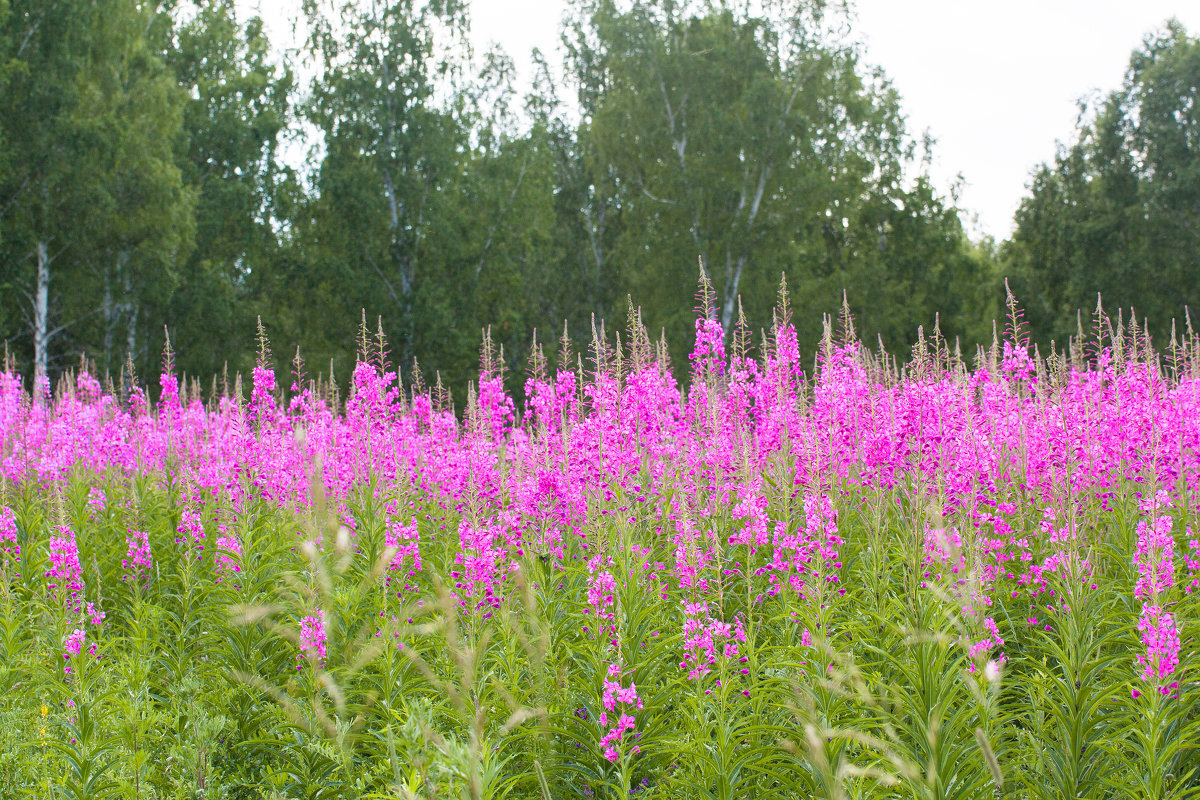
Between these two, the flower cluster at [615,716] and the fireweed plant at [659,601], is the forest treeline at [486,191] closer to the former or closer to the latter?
the fireweed plant at [659,601]

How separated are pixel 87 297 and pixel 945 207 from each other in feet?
104

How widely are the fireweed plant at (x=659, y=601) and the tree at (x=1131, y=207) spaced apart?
29174 millimetres

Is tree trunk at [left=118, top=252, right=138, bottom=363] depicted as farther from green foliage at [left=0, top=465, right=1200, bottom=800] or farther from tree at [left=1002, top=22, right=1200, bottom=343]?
tree at [left=1002, top=22, right=1200, bottom=343]

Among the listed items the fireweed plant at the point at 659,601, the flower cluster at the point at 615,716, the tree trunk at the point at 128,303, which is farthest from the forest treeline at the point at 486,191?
the flower cluster at the point at 615,716

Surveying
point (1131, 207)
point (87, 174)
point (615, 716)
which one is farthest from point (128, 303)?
point (1131, 207)

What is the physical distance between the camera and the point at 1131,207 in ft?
111

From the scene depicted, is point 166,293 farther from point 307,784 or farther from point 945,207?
point 945,207

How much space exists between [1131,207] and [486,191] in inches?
945

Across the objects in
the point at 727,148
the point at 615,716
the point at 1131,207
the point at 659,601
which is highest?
the point at 727,148

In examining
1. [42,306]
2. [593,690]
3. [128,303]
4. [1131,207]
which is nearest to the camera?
[593,690]

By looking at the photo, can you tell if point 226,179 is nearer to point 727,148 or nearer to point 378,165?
point 378,165

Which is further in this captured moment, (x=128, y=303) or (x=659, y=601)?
(x=128, y=303)

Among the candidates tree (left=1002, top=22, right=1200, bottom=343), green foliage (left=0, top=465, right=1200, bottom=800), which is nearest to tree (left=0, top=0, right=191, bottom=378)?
green foliage (left=0, top=465, right=1200, bottom=800)

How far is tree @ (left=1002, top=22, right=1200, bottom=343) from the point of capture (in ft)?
109
